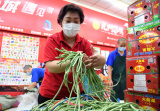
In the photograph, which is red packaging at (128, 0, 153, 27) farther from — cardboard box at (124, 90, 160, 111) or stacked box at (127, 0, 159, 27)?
cardboard box at (124, 90, 160, 111)

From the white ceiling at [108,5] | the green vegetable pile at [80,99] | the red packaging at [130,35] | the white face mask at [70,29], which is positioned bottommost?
the green vegetable pile at [80,99]

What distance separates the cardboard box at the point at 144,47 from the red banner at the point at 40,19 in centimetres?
160

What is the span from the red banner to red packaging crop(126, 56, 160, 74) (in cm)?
166

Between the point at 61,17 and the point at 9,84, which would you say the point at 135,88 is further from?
the point at 9,84

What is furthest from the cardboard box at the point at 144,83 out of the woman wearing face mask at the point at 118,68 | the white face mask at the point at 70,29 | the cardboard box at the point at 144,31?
the woman wearing face mask at the point at 118,68

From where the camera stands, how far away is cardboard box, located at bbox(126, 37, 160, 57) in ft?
2.17

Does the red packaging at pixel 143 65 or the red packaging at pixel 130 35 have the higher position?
the red packaging at pixel 130 35

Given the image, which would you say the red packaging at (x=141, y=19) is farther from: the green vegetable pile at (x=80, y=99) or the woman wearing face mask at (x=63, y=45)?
the green vegetable pile at (x=80, y=99)

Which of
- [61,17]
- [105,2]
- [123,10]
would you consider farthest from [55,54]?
[123,10]

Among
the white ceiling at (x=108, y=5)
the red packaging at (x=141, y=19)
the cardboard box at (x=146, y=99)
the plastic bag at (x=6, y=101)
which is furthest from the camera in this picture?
the white ceiling at (x=108, y=5)

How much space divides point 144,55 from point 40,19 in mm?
2128

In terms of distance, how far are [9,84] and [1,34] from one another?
0.88 metres

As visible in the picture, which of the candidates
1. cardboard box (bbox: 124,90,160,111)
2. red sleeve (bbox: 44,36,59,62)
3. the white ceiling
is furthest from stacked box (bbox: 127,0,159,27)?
the white ceiling

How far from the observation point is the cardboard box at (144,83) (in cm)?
62
